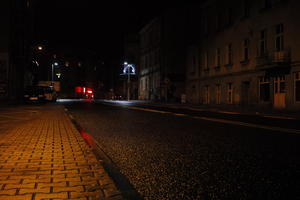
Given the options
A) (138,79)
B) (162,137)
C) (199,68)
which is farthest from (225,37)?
(138,79)

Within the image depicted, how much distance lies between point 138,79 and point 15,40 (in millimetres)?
34117

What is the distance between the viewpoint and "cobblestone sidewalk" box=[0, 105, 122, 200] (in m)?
3.93

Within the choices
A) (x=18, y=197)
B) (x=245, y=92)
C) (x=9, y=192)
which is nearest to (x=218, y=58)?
(x=245, y=92)

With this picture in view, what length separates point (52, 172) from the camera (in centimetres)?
498

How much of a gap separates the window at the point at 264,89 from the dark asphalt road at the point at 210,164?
19.0m

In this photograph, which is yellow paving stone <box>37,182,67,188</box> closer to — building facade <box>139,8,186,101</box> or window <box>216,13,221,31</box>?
window <box>216,13,221,31</box>

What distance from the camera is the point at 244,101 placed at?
102ft

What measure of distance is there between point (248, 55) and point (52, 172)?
27414 mm

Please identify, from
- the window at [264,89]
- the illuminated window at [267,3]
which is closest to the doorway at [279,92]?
the window at [264,89]

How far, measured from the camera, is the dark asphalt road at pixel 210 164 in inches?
164

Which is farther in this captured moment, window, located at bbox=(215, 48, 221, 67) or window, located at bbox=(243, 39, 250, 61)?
window, located at bbox=(215, 48, 221, 67)

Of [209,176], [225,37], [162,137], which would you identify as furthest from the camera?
[225,37]

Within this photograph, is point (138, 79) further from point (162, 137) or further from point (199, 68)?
point (162, 137)

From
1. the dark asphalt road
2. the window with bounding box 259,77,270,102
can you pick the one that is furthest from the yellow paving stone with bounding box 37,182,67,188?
the window with bounding box 259,77,270,102
